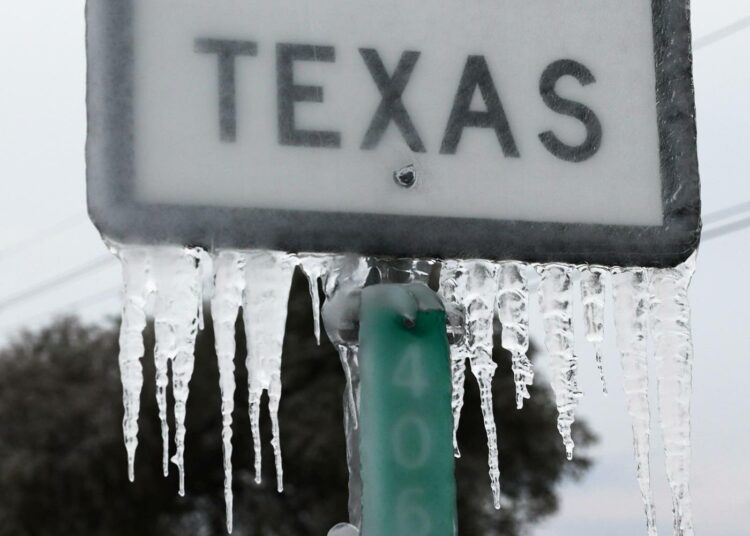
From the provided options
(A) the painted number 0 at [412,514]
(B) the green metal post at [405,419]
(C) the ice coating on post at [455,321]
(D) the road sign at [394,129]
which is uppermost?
(D) the road sign at [394,129]

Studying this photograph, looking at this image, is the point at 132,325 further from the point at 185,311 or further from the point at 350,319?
the point at 350,319

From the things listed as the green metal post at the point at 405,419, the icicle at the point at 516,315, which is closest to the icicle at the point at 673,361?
the icicle at the point at 516,315

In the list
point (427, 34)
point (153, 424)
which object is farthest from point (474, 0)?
point (153, 424)

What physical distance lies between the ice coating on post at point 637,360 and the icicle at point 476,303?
4.4 inches

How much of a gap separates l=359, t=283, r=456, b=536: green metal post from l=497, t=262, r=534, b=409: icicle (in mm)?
142

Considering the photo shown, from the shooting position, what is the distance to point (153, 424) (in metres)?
13.9

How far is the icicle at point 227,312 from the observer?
0.99 meters

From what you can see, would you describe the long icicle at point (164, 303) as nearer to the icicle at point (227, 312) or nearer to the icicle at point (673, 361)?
the icicle at point (227, 312)

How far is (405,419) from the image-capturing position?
868 mm

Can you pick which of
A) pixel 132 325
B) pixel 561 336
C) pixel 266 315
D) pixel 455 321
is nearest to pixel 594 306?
pixel 561 336

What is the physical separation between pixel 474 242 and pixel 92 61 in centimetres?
30

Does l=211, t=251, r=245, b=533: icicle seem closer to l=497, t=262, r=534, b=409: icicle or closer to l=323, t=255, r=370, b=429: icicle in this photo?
l=323, t=255, r=370, b=429: icicle

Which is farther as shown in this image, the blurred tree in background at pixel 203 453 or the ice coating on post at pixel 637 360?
the blurred tree in background at pixel 203 453

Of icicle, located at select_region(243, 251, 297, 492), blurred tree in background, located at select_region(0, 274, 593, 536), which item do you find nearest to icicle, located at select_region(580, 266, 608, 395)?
icicle, located at select_region(243, 251, 297, 492)
